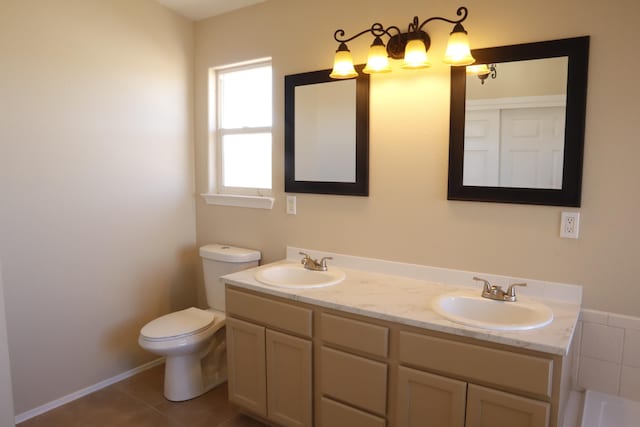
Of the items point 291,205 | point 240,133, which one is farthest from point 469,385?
point 240,133

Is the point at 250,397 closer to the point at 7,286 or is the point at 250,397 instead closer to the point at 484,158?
the point at 7,286

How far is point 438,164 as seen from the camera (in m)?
2.14

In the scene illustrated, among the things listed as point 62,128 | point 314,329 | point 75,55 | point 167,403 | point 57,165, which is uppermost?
point 75,55

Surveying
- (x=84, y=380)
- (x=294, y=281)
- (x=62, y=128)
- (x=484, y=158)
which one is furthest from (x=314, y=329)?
(x=62, y=128)

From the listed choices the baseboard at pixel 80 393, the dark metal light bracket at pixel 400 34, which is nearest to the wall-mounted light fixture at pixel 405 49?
the dark metal light bracket at pixel 400 34

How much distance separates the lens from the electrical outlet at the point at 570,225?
1830mm

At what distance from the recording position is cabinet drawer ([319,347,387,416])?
1802mm

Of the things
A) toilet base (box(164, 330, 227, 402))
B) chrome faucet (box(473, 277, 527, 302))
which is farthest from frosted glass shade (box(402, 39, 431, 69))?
toilet base (box(164, 330, 227, 402))

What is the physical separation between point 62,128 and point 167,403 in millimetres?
1715

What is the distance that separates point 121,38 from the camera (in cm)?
267

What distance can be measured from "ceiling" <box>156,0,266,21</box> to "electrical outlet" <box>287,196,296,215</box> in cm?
128

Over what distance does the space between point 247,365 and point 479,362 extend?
1.22 metres

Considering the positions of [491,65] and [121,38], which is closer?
[491,65]

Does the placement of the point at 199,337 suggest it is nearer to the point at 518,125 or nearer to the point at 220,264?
the point at 220,264
